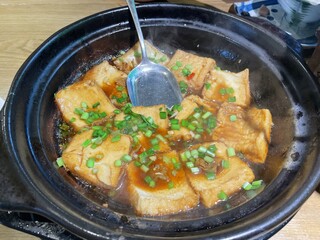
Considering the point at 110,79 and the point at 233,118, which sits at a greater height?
the point at 110,79

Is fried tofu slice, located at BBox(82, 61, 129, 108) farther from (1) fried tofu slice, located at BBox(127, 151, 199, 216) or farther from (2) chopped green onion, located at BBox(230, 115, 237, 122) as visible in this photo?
(2) chopped green onion, located at BBox(230, 115, 237, 122)

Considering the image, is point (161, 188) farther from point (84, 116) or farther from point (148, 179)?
point (84, 116)

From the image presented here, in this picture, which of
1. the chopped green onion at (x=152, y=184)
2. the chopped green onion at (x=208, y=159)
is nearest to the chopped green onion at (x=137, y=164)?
the chopped green onion at (x=152, y=184)

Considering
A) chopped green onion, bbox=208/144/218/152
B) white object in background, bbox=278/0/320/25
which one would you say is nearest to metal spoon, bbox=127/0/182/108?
chopped green onion, bbox=208/144/218/152

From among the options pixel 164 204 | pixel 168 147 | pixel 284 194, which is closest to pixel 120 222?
pixel 164 204

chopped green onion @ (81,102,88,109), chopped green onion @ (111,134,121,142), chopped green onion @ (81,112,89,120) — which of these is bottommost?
chopped green onion @ (111,134,121,142)

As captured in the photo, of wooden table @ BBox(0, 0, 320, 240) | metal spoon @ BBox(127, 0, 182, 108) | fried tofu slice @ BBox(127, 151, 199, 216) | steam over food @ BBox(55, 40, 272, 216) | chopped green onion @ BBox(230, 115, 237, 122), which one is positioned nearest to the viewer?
fried tofu slice @ BBox(127, 151, 199, 216)

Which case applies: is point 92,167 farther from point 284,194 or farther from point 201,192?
point 284,194

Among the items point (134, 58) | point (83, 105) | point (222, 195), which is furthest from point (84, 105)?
point (222, 195)
